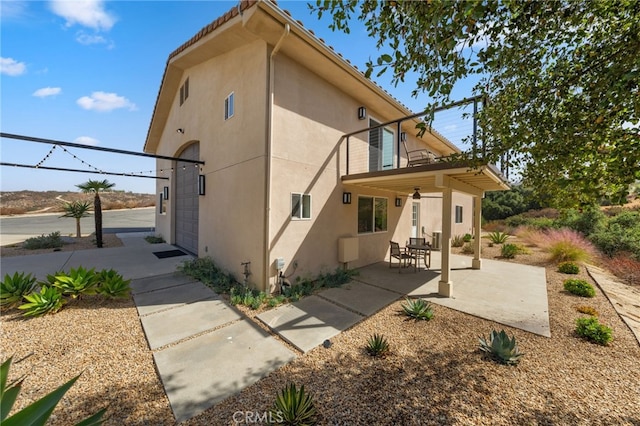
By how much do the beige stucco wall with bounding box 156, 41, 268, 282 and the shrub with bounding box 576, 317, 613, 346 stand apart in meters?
5.98

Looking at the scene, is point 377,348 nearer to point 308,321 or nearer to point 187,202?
point 308,321

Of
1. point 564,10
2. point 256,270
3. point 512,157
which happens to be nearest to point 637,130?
point 512,157

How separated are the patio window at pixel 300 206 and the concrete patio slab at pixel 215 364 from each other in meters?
2.89

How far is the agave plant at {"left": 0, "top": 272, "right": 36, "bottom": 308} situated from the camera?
14.7 feet

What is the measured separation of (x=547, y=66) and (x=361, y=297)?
16.6 feet

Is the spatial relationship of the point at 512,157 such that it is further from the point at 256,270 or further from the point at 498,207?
the point at 498,207

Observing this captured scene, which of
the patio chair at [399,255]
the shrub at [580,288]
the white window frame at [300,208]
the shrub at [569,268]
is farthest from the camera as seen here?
the patio chair at [399,255]

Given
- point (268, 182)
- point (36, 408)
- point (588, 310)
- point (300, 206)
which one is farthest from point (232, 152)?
point (588, 310)

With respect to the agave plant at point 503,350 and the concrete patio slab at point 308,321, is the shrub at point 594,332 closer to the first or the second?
the agave plant at point 503,350

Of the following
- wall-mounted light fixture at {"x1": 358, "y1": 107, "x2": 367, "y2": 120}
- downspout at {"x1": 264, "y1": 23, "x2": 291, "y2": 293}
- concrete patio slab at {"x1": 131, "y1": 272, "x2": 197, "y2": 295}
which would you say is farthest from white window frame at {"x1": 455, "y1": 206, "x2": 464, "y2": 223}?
concrete patio slab at {"x1": 131, "y1": 272, "x2": 197, "y2": 295}

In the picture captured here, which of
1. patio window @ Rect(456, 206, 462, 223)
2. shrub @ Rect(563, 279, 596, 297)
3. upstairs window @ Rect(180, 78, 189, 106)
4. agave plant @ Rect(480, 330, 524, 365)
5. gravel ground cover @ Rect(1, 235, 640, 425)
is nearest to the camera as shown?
gravel ground cover @ Rect(1, 235, 640, 425)

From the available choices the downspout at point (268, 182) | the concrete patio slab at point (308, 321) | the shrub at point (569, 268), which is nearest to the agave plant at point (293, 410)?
the concrete patio slab at point (308, 321)

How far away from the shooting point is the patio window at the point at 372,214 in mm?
8234

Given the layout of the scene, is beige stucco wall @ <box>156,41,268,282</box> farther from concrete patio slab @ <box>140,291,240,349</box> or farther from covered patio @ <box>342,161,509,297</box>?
covered patio @ <box>342,161,509,297</box>
